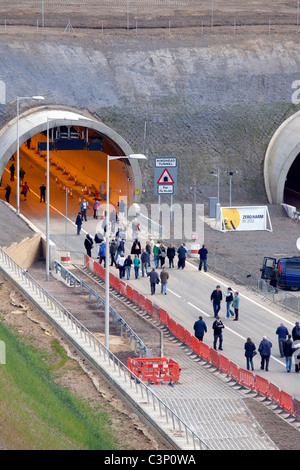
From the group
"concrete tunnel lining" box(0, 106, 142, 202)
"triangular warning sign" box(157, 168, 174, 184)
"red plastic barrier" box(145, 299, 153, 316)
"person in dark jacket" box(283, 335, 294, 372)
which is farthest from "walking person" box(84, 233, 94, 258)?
"person in dark jacket" box(283, 335, 294, 372)

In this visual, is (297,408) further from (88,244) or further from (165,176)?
(165,176)

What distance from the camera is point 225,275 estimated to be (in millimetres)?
45812

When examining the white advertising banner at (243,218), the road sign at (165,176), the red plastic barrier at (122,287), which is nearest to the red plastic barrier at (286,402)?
the red plastic barrier at (122,287)

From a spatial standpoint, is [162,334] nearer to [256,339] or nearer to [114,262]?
[256,339]

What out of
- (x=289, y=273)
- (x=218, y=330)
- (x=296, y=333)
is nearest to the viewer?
(x=296, y=333)

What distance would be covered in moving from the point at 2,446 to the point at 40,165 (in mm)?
47268

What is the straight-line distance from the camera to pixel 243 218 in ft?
180

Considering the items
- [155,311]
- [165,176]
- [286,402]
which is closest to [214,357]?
[286,402]

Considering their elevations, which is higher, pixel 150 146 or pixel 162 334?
pixel 150 146

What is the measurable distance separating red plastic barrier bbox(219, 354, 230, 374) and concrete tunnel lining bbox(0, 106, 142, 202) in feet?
82.8

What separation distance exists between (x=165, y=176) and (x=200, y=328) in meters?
19.6

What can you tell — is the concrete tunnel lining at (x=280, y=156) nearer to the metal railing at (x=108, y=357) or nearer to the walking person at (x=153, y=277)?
the walking person at (x=153, y=277)
